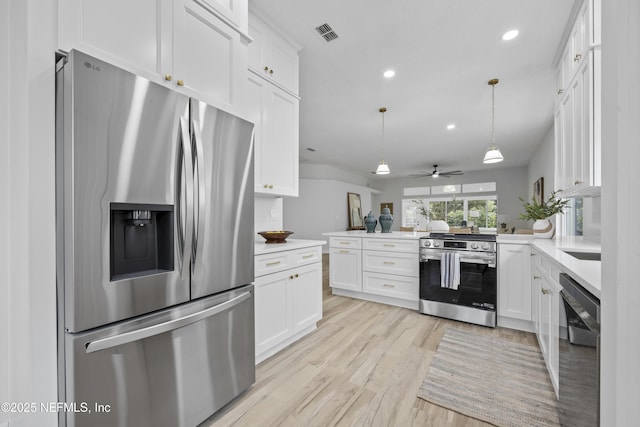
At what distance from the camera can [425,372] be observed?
1.94m

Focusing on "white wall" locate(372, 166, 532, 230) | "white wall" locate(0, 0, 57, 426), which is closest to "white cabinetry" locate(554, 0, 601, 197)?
"white wall" locate(0, 0, 57, 426)

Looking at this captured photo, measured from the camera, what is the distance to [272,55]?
2473 mm

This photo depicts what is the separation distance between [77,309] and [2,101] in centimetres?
78

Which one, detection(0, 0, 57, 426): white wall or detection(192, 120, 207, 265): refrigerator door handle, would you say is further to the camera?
detection(192, 120, 207, 265): refrigerator door handle

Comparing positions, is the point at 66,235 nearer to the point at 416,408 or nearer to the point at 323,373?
the point at 323,373

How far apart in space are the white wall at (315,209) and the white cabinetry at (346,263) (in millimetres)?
4350

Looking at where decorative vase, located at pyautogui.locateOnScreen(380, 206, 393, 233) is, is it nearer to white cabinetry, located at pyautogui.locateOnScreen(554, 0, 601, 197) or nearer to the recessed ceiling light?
white cabinetry, located at pyautogui.locateOnScreen(554, 0, 601, 197)

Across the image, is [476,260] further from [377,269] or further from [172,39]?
[172,39]

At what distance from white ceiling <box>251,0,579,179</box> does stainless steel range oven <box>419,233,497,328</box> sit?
1.91m

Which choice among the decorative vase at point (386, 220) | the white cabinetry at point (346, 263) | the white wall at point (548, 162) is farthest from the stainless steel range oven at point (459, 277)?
the white wall at point (548, 162)

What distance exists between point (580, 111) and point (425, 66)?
154cm

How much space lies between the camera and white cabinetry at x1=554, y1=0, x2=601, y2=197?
5.61 ft

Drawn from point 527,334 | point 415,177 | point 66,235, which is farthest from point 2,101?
point 415,177

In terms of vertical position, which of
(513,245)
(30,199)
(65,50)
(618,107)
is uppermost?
(65,50)
